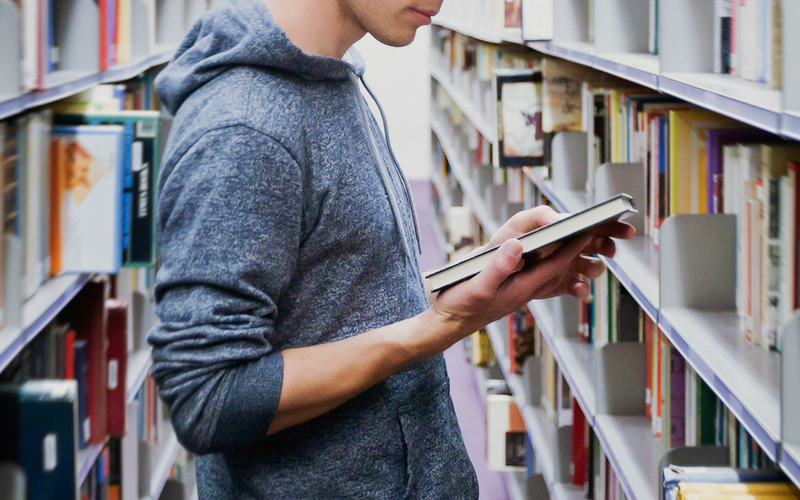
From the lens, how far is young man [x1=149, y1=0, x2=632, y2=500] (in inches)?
39.9

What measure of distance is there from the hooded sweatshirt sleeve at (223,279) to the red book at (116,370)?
97cm

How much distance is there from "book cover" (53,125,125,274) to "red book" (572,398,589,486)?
1254 millimetres

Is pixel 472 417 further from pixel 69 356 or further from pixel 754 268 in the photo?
pixel 754 268

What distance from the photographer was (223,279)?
99 cm

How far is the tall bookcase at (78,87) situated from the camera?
4.44 ft

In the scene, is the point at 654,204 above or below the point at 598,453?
above

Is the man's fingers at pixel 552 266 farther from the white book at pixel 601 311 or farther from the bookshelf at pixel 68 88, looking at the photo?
the white book at pixel 601 311

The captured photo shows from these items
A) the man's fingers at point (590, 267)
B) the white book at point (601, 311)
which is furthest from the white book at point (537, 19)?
the man's fingers at point (590, 267)

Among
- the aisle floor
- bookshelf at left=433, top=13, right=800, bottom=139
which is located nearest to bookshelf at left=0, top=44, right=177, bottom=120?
bookshelf at left=433, top=13, right=800, bottom=139

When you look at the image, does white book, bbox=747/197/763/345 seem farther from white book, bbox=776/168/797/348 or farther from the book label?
the book label

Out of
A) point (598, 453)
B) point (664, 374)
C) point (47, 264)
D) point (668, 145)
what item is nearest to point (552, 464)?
point (598, 453)

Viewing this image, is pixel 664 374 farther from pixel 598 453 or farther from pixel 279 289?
pixel 279 289

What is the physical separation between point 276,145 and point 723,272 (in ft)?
2.42

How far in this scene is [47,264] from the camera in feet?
5.54
